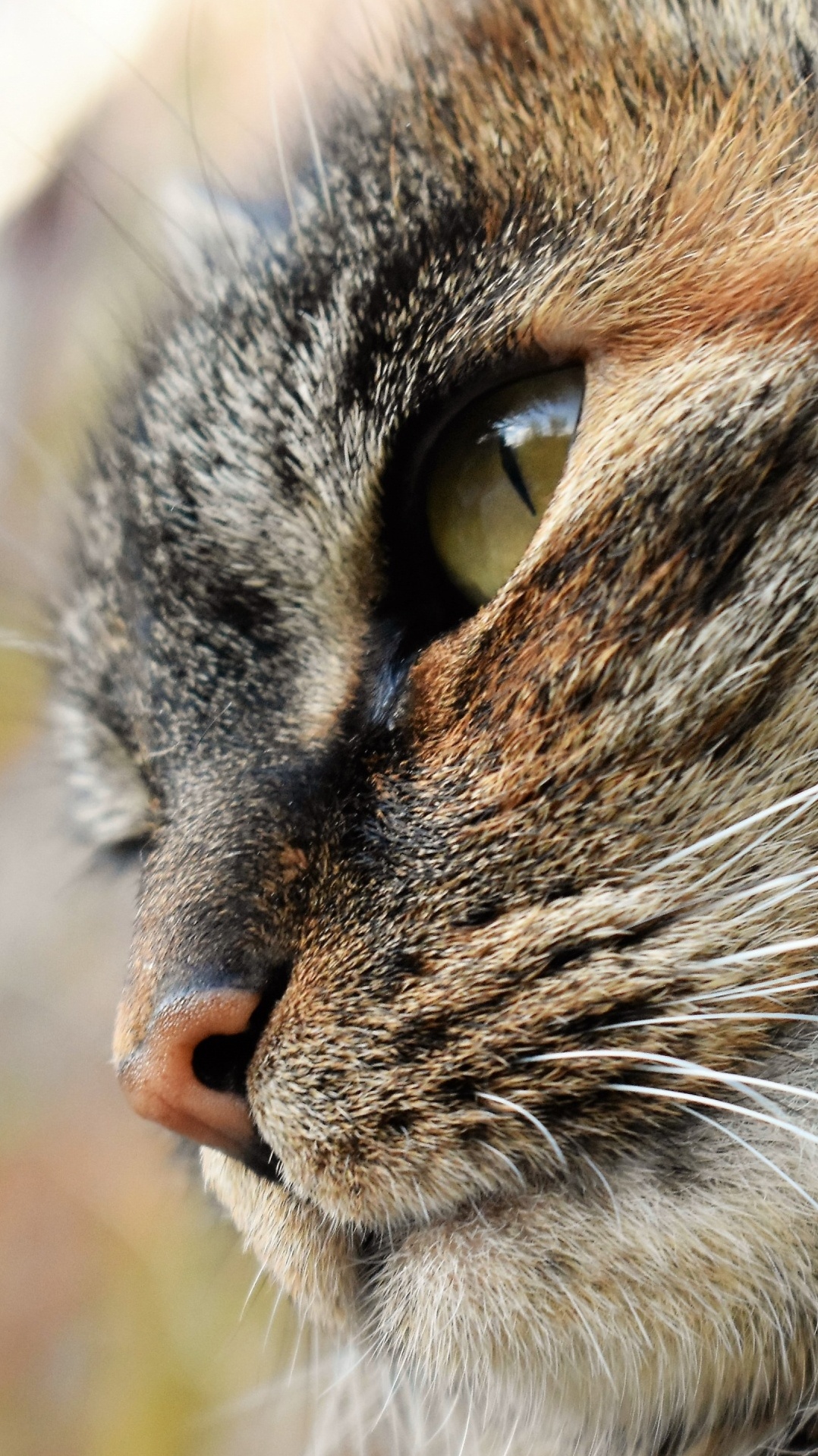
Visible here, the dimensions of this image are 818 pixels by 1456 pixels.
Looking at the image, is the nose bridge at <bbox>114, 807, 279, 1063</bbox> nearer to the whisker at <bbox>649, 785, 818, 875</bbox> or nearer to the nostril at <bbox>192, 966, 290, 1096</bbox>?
the nostril at <bbox>192, 966, 290, 1096</bbox>

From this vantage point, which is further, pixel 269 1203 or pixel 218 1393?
pixel 218 1393

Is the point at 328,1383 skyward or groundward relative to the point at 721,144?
groundward

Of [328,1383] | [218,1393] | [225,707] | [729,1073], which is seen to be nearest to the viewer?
[729,1073]

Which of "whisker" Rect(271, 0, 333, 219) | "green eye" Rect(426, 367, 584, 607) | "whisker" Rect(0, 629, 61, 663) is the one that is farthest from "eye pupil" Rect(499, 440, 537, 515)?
"whisker" Rect(0, 629, 61, 663)

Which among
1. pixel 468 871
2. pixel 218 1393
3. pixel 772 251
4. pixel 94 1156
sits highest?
pixel 772 251

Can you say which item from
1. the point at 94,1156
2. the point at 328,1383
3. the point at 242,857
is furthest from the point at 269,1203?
the point at 94,1156

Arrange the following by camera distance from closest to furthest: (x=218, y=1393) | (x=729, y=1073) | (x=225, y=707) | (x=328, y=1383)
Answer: (x=729, y=1073), (x=225, y=707), (x=328, y=1383), (x=218, y=1393)

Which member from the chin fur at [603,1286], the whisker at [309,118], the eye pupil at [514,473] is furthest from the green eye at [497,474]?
the chin fur at [603,1286]

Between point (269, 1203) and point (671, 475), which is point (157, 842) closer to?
point (269, 1203)
